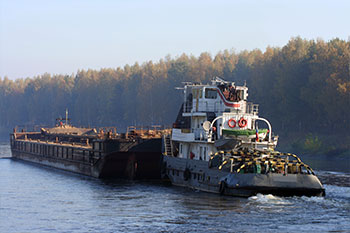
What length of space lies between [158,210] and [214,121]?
1055 centimetres

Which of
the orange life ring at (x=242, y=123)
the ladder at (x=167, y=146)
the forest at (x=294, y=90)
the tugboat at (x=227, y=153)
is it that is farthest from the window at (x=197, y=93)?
the forest at (x=294, y=90)

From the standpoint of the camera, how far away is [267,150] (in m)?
43.5

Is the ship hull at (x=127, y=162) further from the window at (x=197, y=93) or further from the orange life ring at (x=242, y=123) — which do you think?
the orange life ring at (x=242, y=123)

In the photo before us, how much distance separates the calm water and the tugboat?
0.96 m

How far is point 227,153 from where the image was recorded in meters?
42.7

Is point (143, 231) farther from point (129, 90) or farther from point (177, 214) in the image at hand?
point (129, 90)

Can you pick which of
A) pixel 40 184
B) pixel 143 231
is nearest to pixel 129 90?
pixel 40 184

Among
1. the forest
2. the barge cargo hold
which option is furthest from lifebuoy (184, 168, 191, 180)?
the forest

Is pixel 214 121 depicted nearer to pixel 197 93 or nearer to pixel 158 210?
pixel 197 93

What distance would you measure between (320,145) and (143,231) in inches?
2416

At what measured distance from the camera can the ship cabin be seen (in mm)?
45250

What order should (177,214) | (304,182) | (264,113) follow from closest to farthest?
(177,214)
(304,182)
(264,113)

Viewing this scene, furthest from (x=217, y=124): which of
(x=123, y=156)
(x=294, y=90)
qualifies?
(x=294, y=90)

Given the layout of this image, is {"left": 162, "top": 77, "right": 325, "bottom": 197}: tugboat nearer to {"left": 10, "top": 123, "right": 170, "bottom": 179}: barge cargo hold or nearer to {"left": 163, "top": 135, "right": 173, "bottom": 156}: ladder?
{"left": 163, "top": 135, "right": 173, "bottom": 156}: ladder
